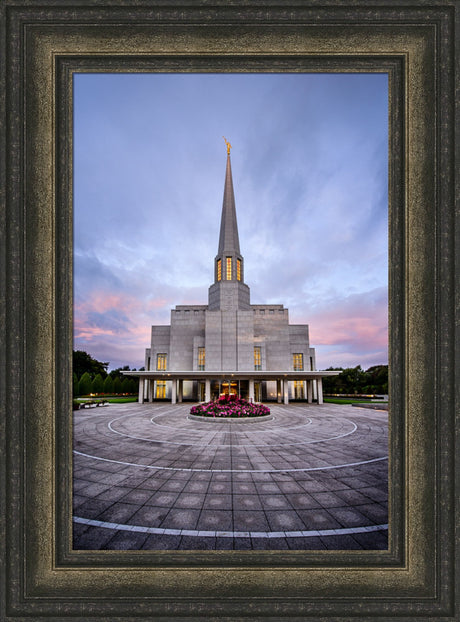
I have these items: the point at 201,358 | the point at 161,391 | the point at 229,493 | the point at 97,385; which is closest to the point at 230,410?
the point at 229,493

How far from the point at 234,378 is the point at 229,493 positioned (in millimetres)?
23145

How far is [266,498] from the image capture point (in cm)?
610

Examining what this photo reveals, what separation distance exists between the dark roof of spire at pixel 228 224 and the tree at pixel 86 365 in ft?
124

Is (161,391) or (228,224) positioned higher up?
(228,224)

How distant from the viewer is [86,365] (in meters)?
53.1

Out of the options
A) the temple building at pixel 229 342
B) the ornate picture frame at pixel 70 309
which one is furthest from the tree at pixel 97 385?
the ornate picture frame at pixel 70 309

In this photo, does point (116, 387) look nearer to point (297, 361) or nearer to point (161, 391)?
point (161, 391)

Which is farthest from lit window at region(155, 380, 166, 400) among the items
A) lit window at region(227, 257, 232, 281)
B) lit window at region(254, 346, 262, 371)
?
lit window at region(227, 257, 232, 281)

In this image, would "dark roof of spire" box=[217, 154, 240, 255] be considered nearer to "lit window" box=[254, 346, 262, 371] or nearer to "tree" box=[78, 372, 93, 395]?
"lit window" box=[254, 346, 262, 371]

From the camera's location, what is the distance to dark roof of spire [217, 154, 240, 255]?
40.5 metres

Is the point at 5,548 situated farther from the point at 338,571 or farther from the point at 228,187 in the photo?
the point at 228,187

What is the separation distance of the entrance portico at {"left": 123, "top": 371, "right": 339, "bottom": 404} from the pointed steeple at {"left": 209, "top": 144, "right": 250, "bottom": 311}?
1234cm

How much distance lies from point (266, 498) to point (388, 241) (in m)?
6.57

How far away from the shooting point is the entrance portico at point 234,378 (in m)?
28.5
